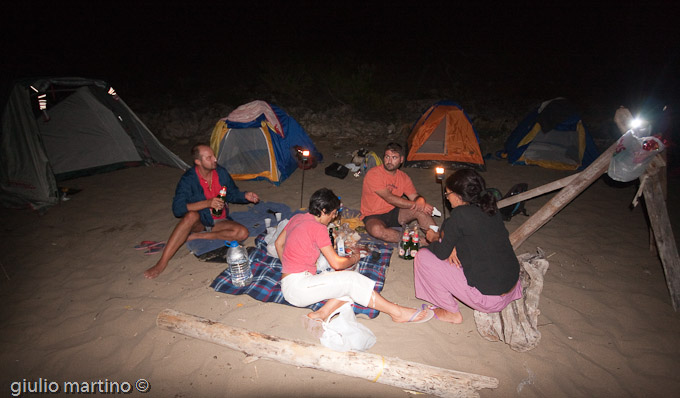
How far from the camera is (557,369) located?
2.80 meters

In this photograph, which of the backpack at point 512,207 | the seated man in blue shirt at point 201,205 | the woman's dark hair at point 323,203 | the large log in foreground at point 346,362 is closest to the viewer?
the large log in foreground at point 346,362

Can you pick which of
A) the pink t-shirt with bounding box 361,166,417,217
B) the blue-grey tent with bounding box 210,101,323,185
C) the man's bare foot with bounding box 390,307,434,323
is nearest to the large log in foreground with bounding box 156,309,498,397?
the man's bare foot with bounding box 390,307,434,323

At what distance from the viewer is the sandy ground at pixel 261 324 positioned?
2695mm

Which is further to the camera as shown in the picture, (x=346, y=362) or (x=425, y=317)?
(x=425, y=317)

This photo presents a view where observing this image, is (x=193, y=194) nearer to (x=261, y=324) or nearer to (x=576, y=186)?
(x=261, y=324)

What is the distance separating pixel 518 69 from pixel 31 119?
2032cm

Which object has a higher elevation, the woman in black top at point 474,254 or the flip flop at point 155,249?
the woman in black top at point 474,254

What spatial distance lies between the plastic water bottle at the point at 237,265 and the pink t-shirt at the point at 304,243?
1043 millimetres

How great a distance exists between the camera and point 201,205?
→ 422cm

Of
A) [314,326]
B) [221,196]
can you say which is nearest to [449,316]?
[314,326]

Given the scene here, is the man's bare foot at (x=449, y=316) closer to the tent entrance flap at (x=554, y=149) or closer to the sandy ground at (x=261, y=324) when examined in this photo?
the sandy ground at (x=261, y=324)

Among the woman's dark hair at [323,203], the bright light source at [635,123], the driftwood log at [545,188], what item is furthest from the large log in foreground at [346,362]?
the bright light source at [635,123]

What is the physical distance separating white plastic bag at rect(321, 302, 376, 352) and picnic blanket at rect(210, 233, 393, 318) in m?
0.43

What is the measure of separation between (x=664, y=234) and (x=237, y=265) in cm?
517
